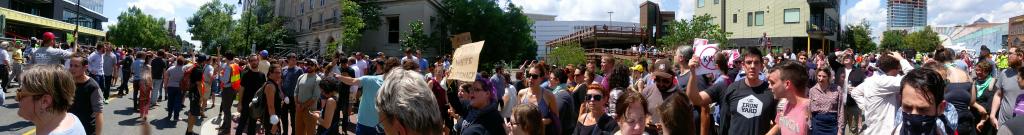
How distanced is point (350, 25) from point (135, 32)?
43.1 metres

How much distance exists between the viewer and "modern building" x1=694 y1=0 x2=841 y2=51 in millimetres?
37531

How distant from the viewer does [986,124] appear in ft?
18.3

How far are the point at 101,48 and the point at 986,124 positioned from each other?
482 inches

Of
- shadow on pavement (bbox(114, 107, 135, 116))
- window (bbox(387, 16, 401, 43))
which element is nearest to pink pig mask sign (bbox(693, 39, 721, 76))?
shadow on pavement (bbox(114, 107, 135, 116))

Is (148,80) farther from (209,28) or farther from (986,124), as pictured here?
(209,28)

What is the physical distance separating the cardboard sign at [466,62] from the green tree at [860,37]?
5441 centimetres

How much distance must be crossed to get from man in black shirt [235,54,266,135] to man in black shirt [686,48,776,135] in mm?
4609

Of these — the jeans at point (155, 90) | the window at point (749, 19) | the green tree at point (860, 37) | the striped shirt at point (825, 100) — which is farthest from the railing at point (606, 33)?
the striped shirt at point (825, 100)

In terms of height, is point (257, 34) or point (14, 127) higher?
point (257, 34)

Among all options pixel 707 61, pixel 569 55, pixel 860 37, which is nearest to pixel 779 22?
pixel 569 55

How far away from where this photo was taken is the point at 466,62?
218 inches

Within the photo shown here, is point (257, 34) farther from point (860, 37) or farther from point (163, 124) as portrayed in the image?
point (860, 37)

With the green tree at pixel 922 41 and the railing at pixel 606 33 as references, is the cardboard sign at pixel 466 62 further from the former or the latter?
the green tree at pixel 922 41

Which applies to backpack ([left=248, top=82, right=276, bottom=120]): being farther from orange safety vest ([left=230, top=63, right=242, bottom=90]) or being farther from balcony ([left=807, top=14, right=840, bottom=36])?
balcony ([left=807, top=14, right=840, bottom=36])
